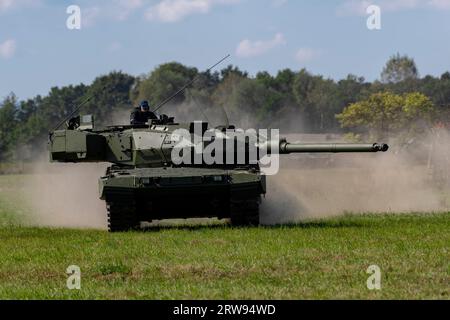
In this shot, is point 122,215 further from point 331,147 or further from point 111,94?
point 111,94

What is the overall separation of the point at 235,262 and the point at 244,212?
6.65 m

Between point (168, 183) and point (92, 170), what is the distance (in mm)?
11643

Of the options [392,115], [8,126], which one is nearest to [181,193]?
[392,115]

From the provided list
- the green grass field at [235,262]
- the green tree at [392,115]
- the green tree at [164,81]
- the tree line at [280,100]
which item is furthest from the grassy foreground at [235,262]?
the green tree at [164,81]

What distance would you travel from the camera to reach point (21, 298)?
11.6 m

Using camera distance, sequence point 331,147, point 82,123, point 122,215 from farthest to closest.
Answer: point 82,123 → point 331,147 → point 122,215

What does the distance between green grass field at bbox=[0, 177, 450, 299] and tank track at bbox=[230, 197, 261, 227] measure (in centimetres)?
59

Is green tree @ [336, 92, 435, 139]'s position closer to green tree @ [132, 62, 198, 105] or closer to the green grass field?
green tree @ [132, 62, 198, 105]

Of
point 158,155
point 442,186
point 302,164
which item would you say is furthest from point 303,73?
point 158,155

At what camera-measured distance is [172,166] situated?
22203 mm

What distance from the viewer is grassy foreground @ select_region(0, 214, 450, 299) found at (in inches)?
462

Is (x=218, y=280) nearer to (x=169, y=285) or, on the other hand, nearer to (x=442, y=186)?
(x=169, y=285)

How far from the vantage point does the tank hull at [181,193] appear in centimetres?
2050

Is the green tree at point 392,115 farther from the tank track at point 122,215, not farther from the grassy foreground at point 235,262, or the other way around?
the grassy foreground at point 235,262
